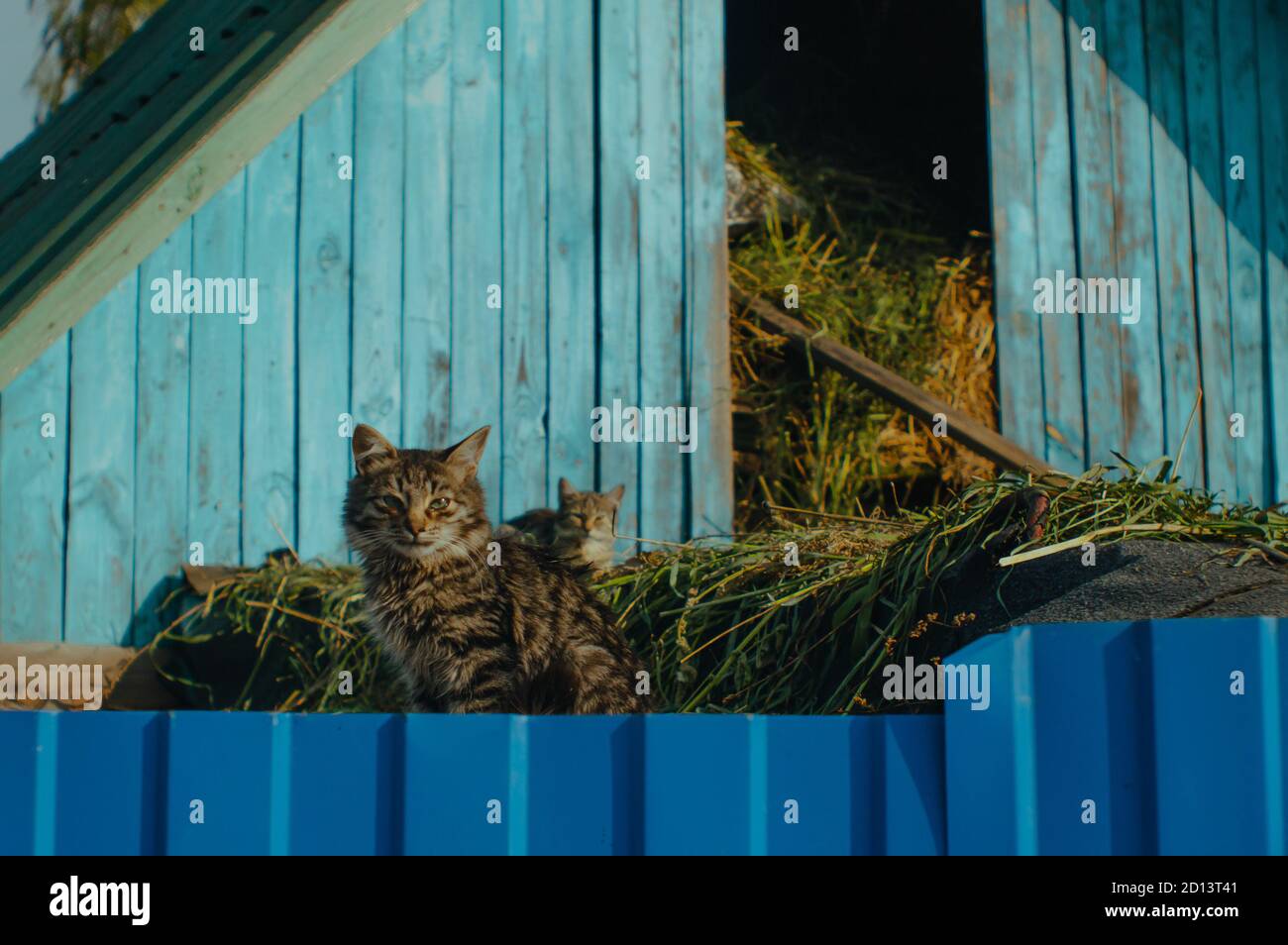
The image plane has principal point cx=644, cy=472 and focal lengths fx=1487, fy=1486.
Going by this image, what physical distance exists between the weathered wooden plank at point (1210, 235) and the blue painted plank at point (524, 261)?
362 cm

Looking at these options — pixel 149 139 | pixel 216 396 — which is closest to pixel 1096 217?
pixel 216 396

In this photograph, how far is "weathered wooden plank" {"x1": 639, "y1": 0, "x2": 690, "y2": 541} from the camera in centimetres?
773

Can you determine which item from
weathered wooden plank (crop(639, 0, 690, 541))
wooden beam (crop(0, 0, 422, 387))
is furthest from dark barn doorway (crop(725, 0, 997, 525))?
wooden beam (crop(0, 0, 422, 387))

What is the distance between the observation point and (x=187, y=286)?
7332mm

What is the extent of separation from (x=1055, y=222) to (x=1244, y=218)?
1.17 metres

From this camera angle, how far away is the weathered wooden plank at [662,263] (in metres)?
7.73

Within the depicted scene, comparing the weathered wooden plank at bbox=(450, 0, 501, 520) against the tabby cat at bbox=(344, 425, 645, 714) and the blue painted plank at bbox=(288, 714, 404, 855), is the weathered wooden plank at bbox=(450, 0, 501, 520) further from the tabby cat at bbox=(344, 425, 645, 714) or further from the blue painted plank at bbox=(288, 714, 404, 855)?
the blue painted plank at bbox=(288, 714, 404, 855)

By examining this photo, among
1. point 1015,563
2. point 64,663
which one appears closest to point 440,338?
point 64,663

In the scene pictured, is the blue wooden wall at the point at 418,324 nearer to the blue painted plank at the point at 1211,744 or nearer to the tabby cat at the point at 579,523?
Result: the tabby cat at the point at 579,523

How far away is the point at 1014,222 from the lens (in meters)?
8.22

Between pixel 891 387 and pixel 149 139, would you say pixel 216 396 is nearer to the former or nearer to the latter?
pixel 149 139

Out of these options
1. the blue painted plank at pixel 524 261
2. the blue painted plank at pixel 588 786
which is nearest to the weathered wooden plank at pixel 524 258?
the blue painted plank at pixel 524 261

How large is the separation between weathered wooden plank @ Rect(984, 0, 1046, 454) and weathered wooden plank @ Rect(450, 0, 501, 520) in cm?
269
